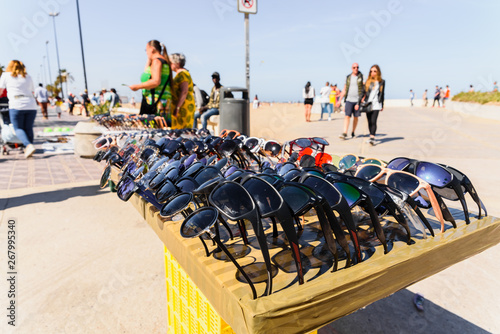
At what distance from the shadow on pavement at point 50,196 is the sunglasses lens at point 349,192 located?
4293mm

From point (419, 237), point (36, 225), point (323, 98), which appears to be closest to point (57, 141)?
point (36, 225)

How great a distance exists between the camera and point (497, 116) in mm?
14531

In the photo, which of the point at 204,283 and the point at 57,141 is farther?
the point at 57,141

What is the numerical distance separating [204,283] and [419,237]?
817 millimetres

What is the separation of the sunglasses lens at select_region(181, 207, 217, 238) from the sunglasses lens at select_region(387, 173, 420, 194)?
2.53 ft

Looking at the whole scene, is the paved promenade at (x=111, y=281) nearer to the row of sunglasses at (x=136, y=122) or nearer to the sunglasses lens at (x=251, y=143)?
the row of sunglasses at (x=136, y=122)

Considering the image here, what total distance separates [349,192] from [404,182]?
1.30ft

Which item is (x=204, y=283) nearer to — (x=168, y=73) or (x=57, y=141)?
(x=168, y=73)

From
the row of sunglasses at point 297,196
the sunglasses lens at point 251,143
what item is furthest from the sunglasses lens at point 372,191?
the sunglasses lens at point 251,143

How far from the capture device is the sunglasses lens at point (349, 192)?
977 millimetres

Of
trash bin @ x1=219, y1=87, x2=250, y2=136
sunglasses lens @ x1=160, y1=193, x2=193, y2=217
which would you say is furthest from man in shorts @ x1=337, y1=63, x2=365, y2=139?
sunglasses lens @ x1=160, y1=193, x2=193, y2=217

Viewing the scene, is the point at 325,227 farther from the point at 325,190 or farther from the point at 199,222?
the point at 199,222

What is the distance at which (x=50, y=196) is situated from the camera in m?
4.35

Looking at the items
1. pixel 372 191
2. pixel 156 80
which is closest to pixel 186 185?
pixel 372 191
